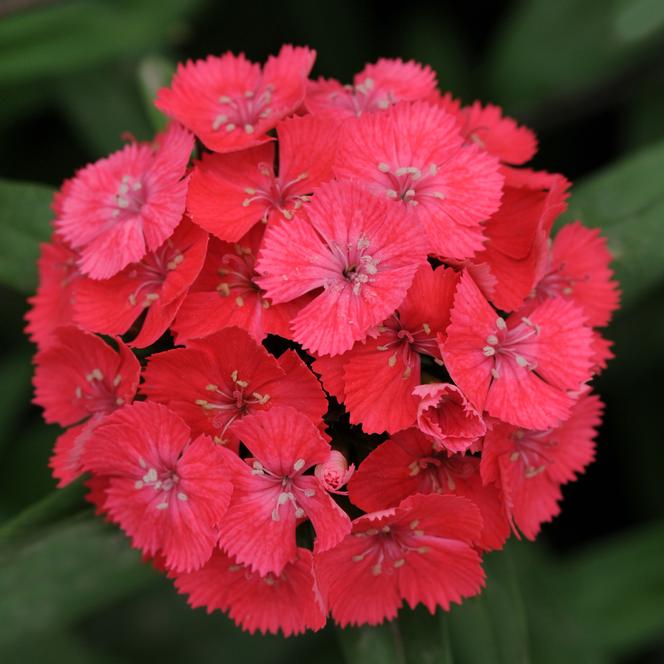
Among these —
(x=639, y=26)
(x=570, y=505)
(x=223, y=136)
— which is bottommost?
(x=570, y=505)

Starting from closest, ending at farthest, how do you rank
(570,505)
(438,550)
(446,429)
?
1. (446,429)
2. (438,550)
3. (570,505)

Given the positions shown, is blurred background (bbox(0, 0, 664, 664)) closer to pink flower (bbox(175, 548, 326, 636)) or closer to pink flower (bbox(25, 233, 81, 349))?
pink flower (bbox(25, 233, 81, 349))

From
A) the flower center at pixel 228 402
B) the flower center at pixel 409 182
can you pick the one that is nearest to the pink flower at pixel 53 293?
the flower center at pixel 228 402

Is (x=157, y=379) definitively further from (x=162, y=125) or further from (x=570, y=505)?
(x=570, y=505)

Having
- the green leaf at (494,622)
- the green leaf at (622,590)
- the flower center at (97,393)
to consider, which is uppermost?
the flower center at (97,393)

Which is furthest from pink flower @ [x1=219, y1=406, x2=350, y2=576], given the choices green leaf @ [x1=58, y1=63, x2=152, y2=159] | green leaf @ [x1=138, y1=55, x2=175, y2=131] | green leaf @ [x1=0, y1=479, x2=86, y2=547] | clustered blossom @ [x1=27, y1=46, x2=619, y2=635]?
green leaf @ [x1=58, y1=63, x2=152, y2=159]

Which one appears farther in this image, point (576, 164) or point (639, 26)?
point (576, 164)

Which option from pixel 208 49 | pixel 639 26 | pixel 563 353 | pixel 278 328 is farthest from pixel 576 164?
pixel 278 328

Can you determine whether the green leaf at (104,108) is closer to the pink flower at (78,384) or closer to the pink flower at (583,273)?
the pink flower at (78,384)
